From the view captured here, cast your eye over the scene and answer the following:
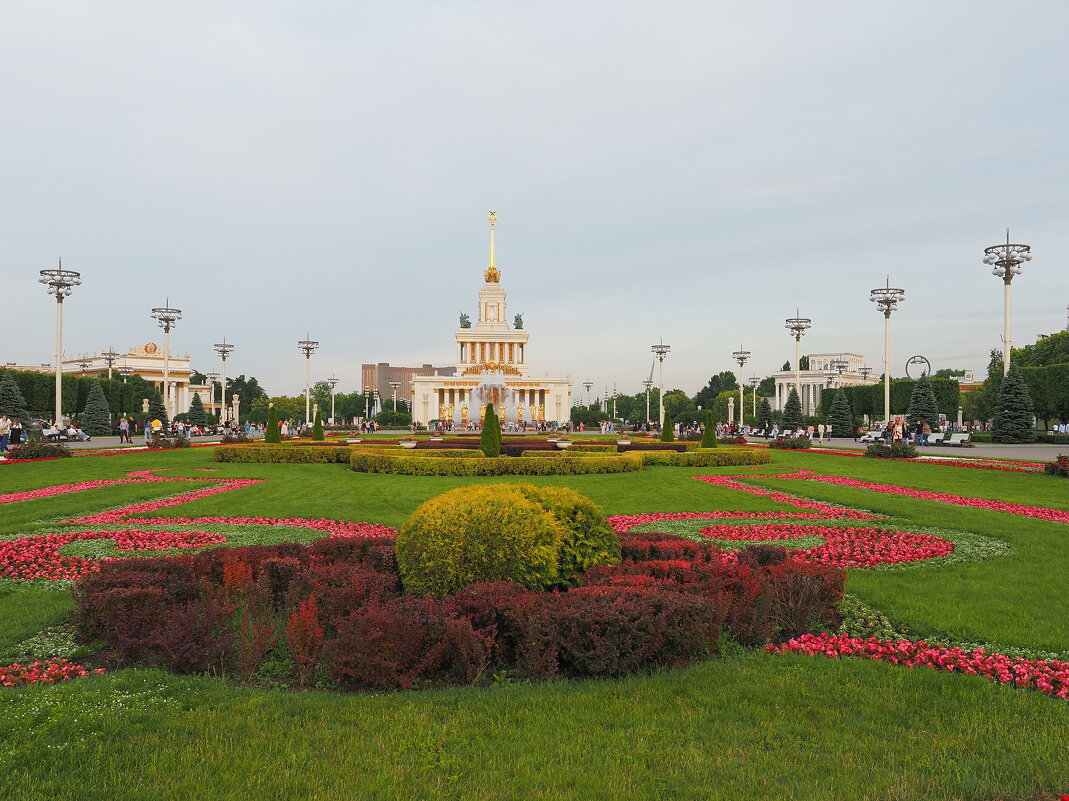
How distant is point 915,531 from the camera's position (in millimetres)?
10617

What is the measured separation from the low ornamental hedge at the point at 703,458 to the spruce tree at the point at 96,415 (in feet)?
137

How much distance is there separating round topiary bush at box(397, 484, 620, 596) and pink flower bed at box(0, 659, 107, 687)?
7.90 ft

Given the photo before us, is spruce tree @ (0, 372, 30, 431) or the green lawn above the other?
spruce tree @ (0, 372, 30, 431)

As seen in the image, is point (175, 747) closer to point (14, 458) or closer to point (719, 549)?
point (719, 549)

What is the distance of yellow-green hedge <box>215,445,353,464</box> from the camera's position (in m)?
24.0

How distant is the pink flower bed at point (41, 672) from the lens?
4.69 meters

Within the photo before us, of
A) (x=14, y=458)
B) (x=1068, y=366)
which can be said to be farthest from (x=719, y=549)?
(x=1068, y=366)

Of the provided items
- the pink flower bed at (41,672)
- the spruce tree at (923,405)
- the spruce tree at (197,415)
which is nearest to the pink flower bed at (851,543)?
the pink flower bed at (41,672)

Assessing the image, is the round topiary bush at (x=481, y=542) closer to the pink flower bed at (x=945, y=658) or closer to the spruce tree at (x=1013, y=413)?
the pink flower bed at (x=945, y=658)

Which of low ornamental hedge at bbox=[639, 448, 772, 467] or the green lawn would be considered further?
low ornamental hedge at bbox=[639, 448, 772, 467]

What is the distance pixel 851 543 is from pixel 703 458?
1365 centimetres

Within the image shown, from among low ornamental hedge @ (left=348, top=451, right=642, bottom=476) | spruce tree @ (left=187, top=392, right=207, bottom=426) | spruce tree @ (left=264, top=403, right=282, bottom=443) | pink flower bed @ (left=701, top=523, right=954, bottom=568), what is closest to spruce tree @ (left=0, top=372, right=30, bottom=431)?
spruce tree @ (left=264, top=403, right=282, bottom=443)

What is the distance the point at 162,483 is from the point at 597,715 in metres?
15.7

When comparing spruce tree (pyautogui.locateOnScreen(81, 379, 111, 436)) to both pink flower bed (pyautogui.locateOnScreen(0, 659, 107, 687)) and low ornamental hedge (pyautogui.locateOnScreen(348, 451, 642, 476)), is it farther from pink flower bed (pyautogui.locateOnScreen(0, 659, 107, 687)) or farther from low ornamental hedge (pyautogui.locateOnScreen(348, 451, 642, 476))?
pink flower bed (pyautogui.locateOnScreen(0, 659, 107, 687))
